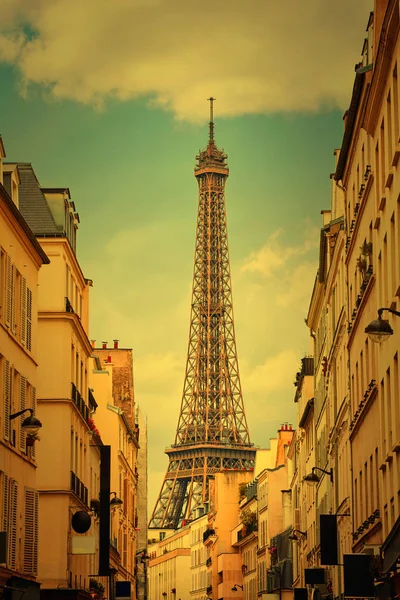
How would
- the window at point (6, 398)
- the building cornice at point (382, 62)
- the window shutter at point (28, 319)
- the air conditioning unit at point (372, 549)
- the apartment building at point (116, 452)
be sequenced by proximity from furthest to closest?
the apartment building at point (116, 452), the window shutter at point (28, 319), the window at point (6, 398), the air conditioning unit at point (372, 549), the building cornice at point (382, 62)

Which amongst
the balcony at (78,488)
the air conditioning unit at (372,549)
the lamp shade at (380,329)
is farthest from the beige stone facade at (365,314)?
the balcony at (78,488)

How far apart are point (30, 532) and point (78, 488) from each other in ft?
44.1

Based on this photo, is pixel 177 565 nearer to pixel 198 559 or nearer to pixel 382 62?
pixel 198 559

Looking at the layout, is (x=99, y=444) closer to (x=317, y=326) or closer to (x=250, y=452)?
(x=317, y=326)

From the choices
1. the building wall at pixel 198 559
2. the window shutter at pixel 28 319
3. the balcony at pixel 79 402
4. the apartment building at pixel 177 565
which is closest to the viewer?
the window shutter at pixel 28 319

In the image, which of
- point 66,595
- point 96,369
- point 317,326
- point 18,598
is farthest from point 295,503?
point 18,598

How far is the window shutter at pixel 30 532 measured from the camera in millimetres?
41719

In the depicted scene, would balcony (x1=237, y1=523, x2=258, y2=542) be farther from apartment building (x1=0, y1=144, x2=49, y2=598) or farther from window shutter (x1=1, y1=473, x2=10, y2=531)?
window shutter (x1=1, y1=473, x2=10, y2=531)

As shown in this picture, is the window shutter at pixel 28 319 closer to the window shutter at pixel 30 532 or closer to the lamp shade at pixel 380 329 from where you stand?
the window shutter at pixel 30 532

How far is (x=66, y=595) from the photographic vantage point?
167 feet

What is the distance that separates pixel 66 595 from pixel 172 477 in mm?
138615

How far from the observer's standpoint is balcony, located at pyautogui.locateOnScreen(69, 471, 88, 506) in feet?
175

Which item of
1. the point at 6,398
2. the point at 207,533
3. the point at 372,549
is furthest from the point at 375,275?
the point at 207,533

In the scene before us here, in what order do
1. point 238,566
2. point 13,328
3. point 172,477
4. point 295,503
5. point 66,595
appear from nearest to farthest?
1. point 13,328
2. point 66,595
3. point 295,503
4. point 238,566
5. point 172,477
